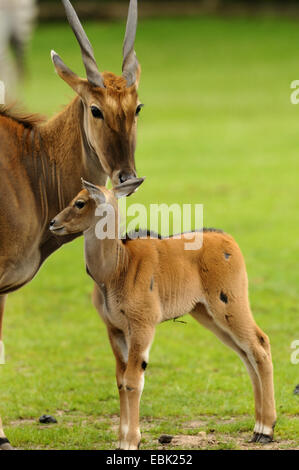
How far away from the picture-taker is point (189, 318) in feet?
32.0

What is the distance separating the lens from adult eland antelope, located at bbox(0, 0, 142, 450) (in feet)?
17.5

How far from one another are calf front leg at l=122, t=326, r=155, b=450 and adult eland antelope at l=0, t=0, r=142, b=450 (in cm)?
70

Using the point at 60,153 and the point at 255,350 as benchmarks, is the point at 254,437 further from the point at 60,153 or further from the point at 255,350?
the point at 60,153

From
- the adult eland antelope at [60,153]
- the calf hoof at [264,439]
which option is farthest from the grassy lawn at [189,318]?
the adult eland antelope at [60,153]

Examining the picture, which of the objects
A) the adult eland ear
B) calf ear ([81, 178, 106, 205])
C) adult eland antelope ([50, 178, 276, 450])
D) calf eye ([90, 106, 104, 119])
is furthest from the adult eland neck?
the adult eland ear

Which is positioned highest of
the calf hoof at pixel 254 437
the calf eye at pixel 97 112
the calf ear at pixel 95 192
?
the calf eye at pixel 97 112

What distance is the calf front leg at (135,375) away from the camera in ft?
16.9

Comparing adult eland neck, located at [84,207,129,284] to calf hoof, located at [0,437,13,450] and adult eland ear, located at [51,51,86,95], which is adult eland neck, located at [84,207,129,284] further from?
calf hoof, located at [0,437,13,450]

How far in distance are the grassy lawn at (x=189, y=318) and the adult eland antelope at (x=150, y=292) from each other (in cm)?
52

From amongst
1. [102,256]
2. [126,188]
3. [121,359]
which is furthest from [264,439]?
[126,188]

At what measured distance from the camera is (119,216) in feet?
17.3

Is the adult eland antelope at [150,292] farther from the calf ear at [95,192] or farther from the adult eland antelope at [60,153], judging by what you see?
the adult eland antelope at [60,153]

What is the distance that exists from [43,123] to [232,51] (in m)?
25.4
